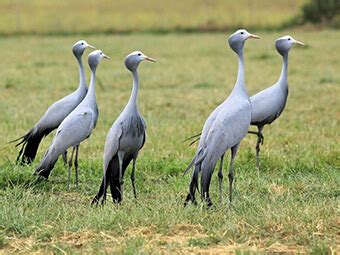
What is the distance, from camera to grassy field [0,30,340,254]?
5.83 meters

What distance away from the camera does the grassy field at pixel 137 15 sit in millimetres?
35188

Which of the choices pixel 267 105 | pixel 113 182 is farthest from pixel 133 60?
pixel 267 105

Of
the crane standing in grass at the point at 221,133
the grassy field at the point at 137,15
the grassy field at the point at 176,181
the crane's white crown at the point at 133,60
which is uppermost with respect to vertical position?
the crane's white crown at the point at 133,60

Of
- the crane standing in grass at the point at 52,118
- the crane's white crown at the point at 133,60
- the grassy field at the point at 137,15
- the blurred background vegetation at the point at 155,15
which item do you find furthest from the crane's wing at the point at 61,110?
the grassy field at the point at 137,15

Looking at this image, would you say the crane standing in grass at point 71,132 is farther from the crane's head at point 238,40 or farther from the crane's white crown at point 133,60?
the crane's head at point 238,40

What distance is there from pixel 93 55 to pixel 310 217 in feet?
11.7

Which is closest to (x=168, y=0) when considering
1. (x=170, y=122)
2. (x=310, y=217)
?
(x=170, y=122)

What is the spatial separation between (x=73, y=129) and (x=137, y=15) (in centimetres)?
A: 2971

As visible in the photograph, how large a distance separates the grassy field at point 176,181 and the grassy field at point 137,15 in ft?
53.4

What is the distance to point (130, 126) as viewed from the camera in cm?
750

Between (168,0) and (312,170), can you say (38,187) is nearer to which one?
(312,170)

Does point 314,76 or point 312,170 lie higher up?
point 312,170

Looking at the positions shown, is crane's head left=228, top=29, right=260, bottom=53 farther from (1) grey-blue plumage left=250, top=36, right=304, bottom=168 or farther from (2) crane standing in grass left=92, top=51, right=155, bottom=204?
(1) grey-blue plumage left=250, top=36, right=304, bottom=168

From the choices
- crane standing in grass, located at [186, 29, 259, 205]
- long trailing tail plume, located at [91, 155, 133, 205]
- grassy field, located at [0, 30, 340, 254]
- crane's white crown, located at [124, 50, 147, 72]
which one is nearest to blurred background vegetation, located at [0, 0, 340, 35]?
grassy field, located at [0, 30, 340, 254]
